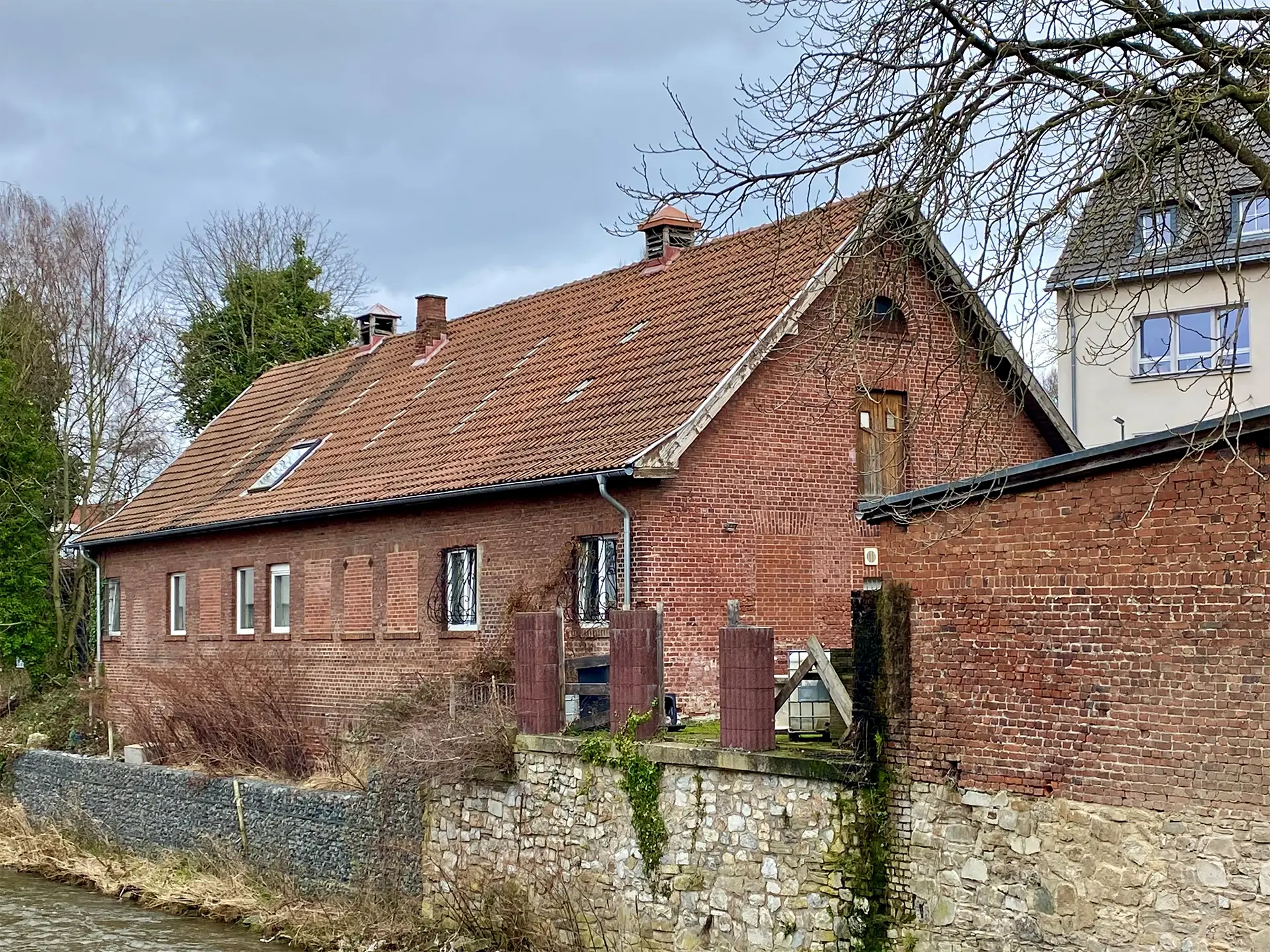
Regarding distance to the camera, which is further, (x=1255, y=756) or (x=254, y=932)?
(x=254, y=932)

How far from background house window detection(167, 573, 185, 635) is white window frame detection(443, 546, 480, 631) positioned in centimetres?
909

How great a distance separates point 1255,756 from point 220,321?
1463 inches

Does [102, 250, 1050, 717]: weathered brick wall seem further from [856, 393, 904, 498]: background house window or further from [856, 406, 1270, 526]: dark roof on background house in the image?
[856, 406, 1270, 526]: dark roof on background house

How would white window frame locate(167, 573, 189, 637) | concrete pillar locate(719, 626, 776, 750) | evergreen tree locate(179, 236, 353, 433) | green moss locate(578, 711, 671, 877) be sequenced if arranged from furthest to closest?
evergreen tree locate(179, 236, 353, 433)
white window frame locate(167, 573, 189, 637)
green moss locate(578, 711, 671, 877)
concrete pillar locate(719, 626, 776, 750)

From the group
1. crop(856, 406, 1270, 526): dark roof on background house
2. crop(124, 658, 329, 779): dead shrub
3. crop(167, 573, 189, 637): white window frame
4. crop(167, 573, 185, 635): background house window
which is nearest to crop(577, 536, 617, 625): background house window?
crop(124, 658, 329, 779): dead shrub

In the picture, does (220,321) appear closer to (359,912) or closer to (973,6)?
(359,912)

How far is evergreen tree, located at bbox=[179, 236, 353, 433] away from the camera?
42.2 m

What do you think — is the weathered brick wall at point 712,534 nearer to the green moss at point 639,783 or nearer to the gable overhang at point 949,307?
the gable overhang at point 949,307

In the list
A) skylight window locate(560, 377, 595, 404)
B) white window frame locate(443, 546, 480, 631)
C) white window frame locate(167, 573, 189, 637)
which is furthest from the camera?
white window frame locate(167, 573, 189, 637)

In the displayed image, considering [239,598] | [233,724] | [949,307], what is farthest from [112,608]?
[949,307]

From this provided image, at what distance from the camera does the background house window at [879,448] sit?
20.0 metres

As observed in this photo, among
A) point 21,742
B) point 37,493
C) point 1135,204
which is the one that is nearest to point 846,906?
point 1135,204

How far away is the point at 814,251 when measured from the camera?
19391 mm

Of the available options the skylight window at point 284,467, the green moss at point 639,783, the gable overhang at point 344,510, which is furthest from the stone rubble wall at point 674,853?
the skylight window at point 284,467
